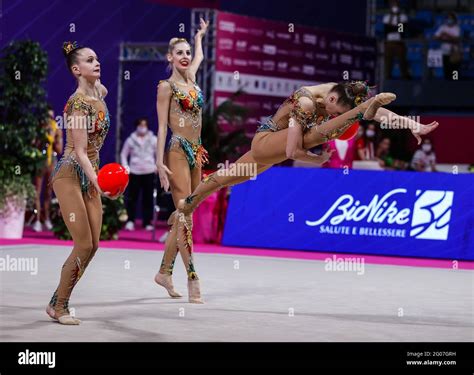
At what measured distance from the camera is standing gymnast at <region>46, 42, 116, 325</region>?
650 centimetres

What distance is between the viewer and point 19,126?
44.3ft

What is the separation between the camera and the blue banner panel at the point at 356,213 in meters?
11.9

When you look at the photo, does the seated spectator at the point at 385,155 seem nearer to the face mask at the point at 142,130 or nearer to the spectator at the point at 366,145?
the spectator at the point at 366,145

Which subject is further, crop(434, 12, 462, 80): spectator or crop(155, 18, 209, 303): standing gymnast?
Answer: crop(434, 12, 462, 80): spectator

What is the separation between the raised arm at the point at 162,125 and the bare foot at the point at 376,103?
1.72 metres

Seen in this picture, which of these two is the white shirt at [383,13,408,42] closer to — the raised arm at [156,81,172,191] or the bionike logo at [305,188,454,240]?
the bionike logo at [305,188,454,240]

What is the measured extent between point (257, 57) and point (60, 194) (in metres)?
10.4


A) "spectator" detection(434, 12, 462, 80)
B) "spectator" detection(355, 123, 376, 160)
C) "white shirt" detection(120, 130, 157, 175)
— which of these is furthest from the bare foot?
"spectator" detection(434, 12, 462, 80)

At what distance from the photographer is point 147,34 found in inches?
659

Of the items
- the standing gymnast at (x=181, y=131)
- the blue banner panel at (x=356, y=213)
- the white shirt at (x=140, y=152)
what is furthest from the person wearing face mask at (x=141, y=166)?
the standing gymnast at (x=181, y=131)

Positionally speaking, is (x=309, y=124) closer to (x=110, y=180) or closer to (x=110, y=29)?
(x=110, y=180)

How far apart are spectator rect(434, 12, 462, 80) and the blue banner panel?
7.97 m
